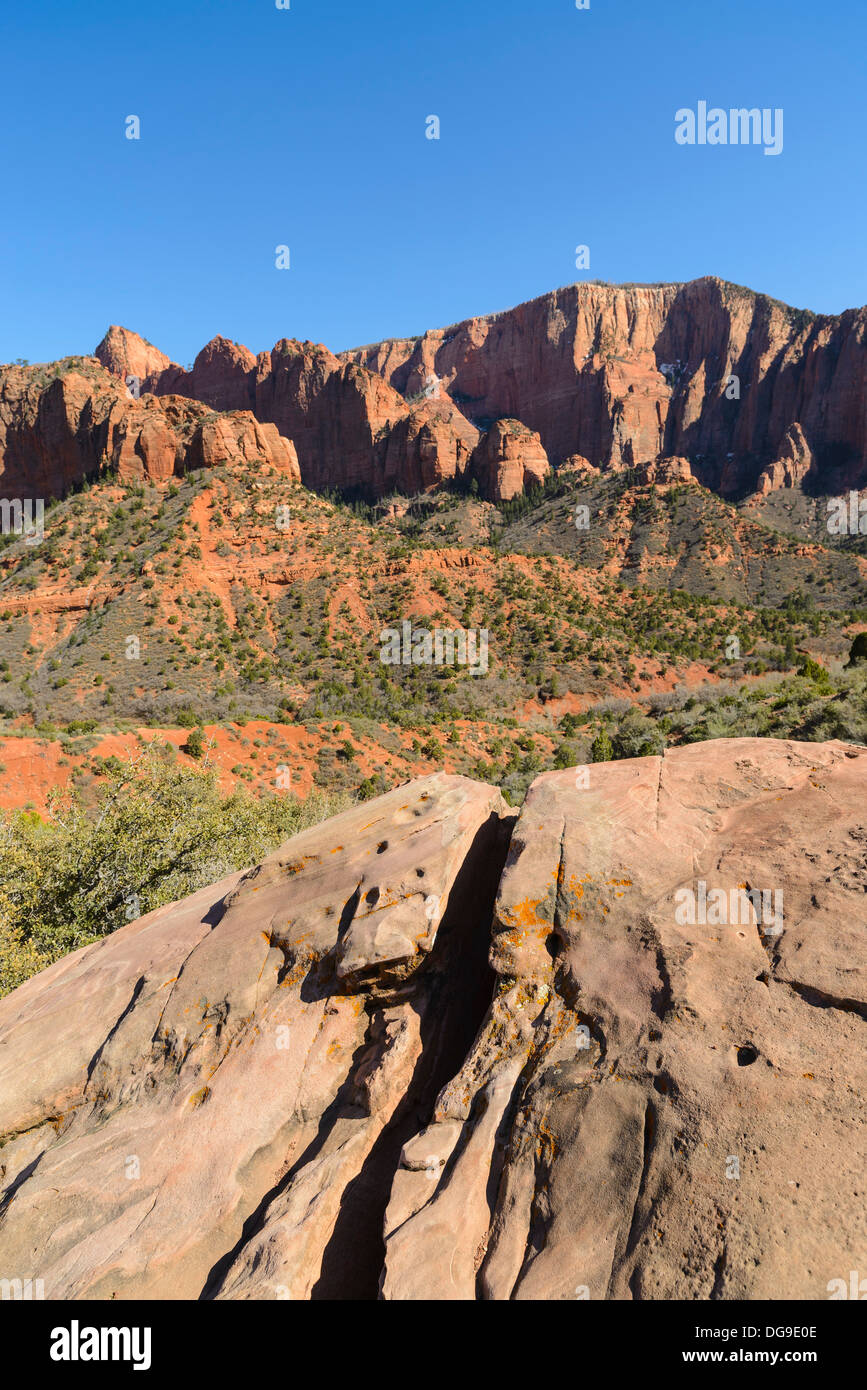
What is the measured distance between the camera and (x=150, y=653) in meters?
44.6

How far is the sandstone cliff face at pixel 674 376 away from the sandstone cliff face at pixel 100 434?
305ft

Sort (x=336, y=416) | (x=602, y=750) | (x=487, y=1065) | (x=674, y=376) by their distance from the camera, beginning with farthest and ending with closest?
(x=674, y=376), (x=336, y=416), (x=602, y=750), (x=487, y=1065)

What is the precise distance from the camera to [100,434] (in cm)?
7156

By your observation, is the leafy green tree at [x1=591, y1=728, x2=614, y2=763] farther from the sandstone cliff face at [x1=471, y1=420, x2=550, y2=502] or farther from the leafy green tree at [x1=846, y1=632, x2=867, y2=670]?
the sandstone cliff face at [x1=471, y1=420, x2=550, y2=502]

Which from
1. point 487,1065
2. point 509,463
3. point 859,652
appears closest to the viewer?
point 487,1065

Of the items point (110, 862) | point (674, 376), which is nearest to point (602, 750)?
point (110, 862)

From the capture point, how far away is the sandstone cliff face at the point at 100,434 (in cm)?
6328

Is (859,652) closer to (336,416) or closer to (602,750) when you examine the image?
(602,750)

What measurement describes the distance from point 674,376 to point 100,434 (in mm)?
128757

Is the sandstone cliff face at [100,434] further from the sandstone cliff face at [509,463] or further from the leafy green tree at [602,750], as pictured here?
the leafy green tree at [602,750]

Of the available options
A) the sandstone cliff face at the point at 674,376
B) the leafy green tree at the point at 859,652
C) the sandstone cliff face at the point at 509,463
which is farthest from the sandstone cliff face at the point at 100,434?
the sandstone cliff face at the point at 674,376

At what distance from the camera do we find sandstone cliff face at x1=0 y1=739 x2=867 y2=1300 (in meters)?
4.16
